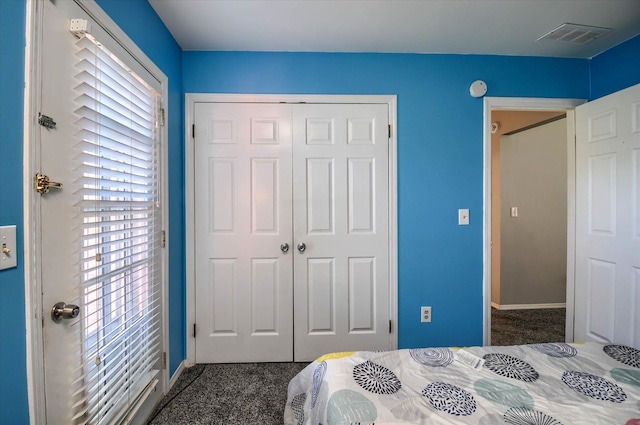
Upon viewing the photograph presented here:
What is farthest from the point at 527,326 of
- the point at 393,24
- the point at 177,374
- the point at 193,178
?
the point at 193,178

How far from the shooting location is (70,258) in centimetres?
102

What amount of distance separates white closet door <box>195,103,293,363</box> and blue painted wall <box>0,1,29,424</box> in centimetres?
124

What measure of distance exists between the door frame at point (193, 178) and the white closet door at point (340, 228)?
48 mm

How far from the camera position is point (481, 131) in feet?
7.15

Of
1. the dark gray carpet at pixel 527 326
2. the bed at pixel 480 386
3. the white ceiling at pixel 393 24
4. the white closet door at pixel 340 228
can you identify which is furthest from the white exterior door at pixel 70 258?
the dark gray carpet at pixel 527 326

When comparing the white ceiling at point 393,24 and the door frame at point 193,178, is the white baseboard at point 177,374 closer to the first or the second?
the door frame at point 193,178

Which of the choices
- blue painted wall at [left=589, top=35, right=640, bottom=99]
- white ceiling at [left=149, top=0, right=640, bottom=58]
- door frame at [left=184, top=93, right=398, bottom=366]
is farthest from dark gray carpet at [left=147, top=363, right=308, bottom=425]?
blue painted wall at [left=589, top=35, right=640, bottom=99]

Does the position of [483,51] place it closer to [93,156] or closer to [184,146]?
[184,146]

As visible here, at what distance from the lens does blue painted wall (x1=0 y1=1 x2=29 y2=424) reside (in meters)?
0.79

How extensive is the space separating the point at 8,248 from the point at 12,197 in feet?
0.50

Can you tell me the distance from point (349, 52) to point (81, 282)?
2.20 meters

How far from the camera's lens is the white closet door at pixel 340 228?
6.95ft

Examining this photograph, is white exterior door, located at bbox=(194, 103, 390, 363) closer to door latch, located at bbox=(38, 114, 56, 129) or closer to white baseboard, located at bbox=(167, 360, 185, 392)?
white baseboard, located at bbox=(167, 360, 185, 392)

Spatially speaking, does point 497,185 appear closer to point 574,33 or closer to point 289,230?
point 574,33
